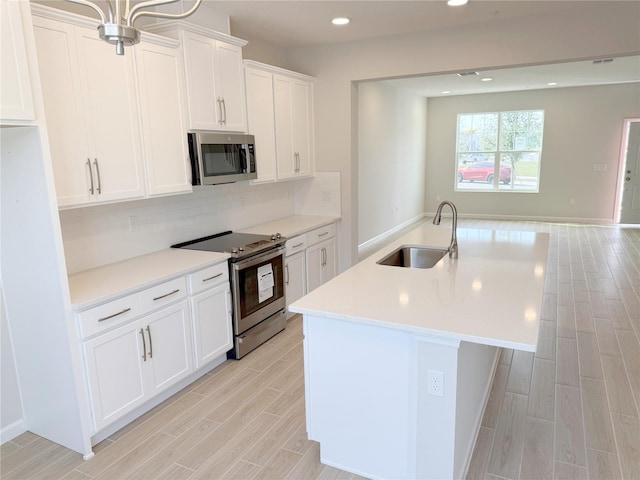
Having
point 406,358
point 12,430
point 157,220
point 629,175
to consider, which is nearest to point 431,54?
point 157,220

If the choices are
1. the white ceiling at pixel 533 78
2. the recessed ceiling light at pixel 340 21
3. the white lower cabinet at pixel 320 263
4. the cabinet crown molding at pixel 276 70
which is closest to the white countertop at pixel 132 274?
the white lower cabinet at pixel 320 263

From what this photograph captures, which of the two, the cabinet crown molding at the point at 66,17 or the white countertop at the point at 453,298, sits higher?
the cabinet crown molding at the point at 66,17

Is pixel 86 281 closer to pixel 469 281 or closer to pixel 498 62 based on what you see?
pixel 469 281

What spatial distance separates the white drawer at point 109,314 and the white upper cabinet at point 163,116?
0.81m

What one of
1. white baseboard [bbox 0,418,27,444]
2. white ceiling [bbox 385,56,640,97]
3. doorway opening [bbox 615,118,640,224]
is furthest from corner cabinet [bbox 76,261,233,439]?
doorway opening [bbox 615,118,640,224]

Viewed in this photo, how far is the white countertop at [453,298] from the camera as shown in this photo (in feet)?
5.61

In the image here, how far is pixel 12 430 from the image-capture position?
2521 mm

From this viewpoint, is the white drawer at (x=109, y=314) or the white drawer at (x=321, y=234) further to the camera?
the white drawer at (x=321, y=234)

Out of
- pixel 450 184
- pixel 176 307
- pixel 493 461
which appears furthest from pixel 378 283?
pixel 450 184

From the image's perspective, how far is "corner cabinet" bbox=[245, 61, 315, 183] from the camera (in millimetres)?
3861

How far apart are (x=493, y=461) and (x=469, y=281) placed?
3.07 feet

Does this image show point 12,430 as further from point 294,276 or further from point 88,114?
point 294,276

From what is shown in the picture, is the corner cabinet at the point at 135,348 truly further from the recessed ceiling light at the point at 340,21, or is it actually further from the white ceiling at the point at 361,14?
the recessed ceiling light at the point at 340,21

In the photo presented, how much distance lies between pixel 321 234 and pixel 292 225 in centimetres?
33
